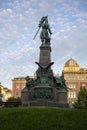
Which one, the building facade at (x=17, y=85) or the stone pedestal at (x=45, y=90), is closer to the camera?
the stone pedestal at (x=45, y=90)

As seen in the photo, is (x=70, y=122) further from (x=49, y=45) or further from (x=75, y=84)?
(x=75, y=84)

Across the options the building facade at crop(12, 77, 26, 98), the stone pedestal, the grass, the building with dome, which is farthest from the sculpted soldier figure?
the building facade at crop(12, 77, 26, 98)

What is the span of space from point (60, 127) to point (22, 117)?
14.1ft

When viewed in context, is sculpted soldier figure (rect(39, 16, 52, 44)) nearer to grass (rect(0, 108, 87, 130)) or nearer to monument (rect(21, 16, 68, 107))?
monument (rect(21, 16, 68, 107))

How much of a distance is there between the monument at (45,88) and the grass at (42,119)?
25.9 feet

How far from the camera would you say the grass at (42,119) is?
19.9 metres

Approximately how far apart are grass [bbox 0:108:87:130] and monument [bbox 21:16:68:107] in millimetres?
7893

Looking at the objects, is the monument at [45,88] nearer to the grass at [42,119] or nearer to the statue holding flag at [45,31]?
the statue holding flag at [45,31]

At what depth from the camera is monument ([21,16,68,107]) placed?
111 ft

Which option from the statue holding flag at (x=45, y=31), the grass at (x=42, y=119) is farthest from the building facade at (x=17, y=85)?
the grass at (x=42, y=119)

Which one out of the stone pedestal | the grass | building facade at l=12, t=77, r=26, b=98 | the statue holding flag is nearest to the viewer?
the grass

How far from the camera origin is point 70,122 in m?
21.5

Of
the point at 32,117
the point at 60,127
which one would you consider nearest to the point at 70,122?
the point at 60,127

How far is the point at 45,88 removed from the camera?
34156mm
